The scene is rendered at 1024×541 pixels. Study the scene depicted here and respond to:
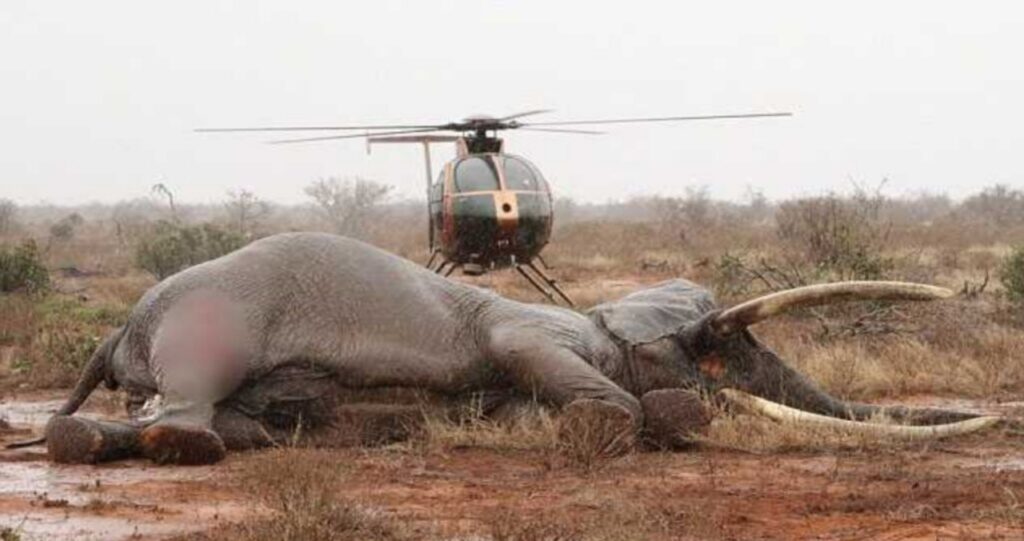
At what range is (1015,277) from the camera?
628 inches

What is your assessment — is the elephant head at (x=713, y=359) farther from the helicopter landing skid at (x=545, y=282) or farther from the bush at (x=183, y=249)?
the bush at (x=183, y=249)

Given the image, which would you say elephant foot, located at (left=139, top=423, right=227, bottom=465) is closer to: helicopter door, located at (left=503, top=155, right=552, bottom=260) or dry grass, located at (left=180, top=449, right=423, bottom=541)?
dry grass, located at (left=180, top=449, right=423, bottom=541)

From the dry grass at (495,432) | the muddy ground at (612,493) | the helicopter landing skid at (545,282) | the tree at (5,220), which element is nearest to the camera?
the muddy ground at (612,493)

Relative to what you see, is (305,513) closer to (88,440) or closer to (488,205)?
(88,440)

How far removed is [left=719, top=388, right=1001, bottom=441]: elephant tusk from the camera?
7.73m

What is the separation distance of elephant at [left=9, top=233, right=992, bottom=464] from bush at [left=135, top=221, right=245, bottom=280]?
49.2 feet

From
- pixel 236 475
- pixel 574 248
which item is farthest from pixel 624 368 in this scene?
pixel 574 248

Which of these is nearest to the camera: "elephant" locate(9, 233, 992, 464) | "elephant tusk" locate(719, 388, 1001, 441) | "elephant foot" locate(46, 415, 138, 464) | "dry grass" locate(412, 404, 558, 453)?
"elephant foot" locate(46, 415, 138, 464)

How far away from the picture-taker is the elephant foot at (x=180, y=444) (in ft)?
23.5

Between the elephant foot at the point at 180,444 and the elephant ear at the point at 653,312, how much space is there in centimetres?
243

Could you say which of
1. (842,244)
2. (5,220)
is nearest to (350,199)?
(5,220)

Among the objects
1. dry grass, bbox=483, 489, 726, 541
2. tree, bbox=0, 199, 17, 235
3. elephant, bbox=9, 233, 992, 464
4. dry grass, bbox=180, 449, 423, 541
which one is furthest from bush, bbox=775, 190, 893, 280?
tree, bbox=0, 199, 17, 235

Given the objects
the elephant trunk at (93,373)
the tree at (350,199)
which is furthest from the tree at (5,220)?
the elephant trunk at (93,373)

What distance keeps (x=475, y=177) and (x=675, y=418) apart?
1181 centimetres
